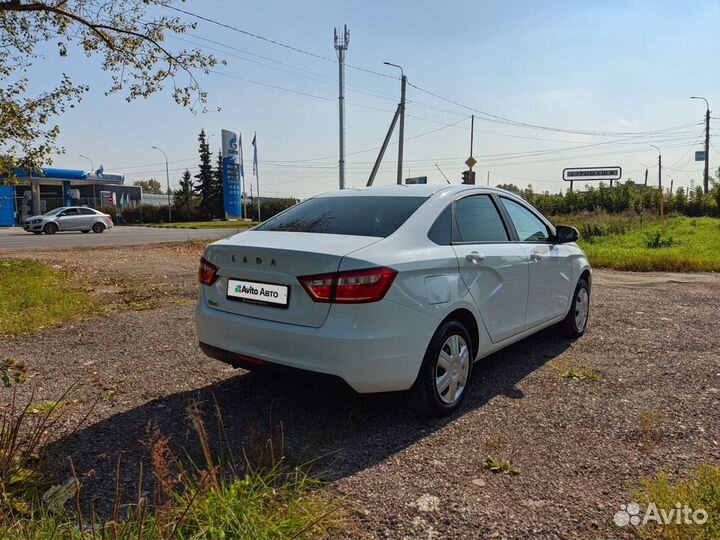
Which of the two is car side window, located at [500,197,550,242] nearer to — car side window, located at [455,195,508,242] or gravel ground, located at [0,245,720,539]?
car side window, located at [455,195,508,242]

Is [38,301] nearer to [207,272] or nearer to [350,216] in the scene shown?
[207,272]

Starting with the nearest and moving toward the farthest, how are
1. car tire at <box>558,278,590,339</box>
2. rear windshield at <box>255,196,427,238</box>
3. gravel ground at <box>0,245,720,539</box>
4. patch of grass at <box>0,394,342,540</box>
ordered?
patch of grass at <box>0,394,342,540</box> < gravel ground at <box>0,245,720,539</box> < rear windshield at <box>255,196,427,238</box> < car tire at <box>558,278,590,339</box>

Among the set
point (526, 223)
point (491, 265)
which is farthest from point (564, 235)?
point (491, 265)

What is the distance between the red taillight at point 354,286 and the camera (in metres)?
3.09

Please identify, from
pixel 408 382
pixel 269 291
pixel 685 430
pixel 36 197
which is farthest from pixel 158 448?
pixel 36 197

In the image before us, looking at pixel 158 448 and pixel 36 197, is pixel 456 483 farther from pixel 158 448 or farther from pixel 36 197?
pixel 36 197

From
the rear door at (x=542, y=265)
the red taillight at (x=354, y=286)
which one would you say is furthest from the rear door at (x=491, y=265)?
the red taillight at (x=354, y=286)

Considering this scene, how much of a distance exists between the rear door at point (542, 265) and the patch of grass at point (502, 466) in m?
1.81

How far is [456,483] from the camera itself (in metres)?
2.82

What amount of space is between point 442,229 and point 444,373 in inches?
38.5

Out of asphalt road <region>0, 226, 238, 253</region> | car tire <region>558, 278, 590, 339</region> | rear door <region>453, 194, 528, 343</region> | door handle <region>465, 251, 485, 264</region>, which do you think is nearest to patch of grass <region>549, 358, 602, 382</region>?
rear door <region>453, 194, 528, 343</region>

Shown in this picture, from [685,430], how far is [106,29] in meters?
12.0

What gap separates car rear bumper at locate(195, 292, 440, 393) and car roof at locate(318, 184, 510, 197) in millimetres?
1145

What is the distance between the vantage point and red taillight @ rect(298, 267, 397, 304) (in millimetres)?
3094
